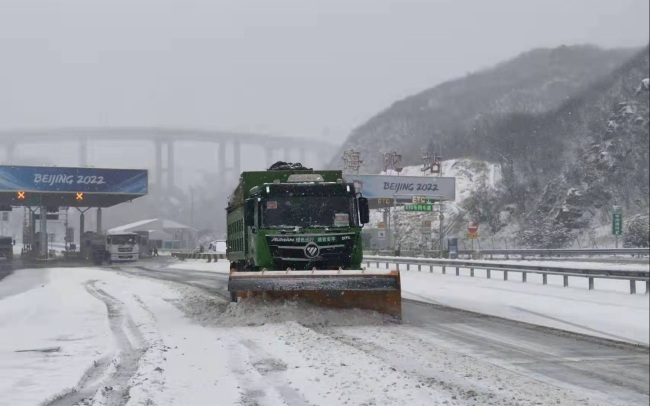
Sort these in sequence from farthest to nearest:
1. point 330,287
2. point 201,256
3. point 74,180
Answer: point 201,256 → point 74,180 → point 330,287

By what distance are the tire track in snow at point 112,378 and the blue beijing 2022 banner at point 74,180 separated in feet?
139

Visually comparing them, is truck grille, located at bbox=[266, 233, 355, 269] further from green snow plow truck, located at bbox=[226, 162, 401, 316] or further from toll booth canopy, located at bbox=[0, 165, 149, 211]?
toll booth canopy, located at bbox=[0, 165, 149, 211]

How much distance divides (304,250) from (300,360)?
5302mm

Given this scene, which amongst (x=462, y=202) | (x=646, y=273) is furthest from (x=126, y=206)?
(x=646, y=273)

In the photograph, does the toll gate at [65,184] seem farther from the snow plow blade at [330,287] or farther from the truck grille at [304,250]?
the snow plow blade at [330,287]

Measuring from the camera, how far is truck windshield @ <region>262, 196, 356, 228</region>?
1442 cm

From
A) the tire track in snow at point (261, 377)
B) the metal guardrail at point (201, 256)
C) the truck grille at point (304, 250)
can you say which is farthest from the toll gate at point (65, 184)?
the tire track in snow at point (261, 377)

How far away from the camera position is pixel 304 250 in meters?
14.2

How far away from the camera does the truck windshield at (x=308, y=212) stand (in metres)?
14.4

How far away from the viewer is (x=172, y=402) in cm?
663

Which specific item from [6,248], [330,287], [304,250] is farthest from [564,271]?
[6,248]

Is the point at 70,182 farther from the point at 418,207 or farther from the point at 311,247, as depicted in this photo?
the point at 311,247

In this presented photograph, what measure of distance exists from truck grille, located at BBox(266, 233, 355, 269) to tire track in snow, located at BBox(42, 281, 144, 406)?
307 cm

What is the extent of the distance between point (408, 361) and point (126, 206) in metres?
69.7
